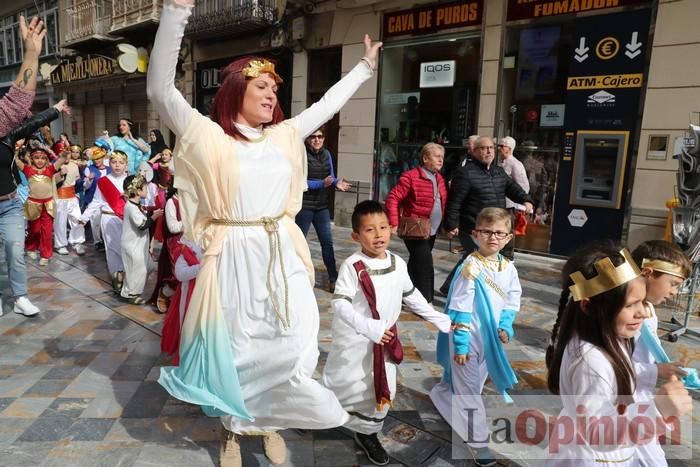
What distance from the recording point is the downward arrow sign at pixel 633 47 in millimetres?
6457

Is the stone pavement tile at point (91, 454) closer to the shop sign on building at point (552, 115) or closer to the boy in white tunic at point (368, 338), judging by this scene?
the boy in white tunic at point (368, 338)

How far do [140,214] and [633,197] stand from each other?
5.97 m

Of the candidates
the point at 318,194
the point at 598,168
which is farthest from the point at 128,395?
the point at 598,168

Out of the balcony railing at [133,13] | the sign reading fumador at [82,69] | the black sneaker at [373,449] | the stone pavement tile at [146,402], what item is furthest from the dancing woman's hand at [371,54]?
the sign reading fumador at [82,69]

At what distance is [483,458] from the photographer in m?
2.54

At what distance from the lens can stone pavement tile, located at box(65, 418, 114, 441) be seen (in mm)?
2736

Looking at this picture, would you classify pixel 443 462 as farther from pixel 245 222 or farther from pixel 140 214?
pixel 140 214

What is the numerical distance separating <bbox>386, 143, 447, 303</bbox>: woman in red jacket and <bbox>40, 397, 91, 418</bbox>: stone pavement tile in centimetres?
277

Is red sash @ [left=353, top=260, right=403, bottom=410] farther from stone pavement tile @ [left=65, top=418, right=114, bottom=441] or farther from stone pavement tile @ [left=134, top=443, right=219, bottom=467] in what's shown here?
stone pavement tile @ [left=65, top=418, right=114, bottom=441]

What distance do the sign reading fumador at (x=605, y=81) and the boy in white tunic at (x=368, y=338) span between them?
Answer: 18.2ft

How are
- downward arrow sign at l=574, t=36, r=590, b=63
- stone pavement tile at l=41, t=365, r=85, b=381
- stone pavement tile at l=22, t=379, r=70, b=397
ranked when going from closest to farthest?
stone pavement tile at l=22, t=379, r=70, b=397 < stone pavement tile at l=41, t=365, r=85, b=381 < downward arrow sign at l=574, t=36, r=590, b=63

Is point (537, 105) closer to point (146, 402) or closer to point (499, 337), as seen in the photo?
point (499, 337)

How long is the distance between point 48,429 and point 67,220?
19.4ft

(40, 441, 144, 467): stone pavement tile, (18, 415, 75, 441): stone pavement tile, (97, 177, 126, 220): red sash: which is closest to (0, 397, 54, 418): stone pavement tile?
(18, 415, 75, 441): stone pavement tile
